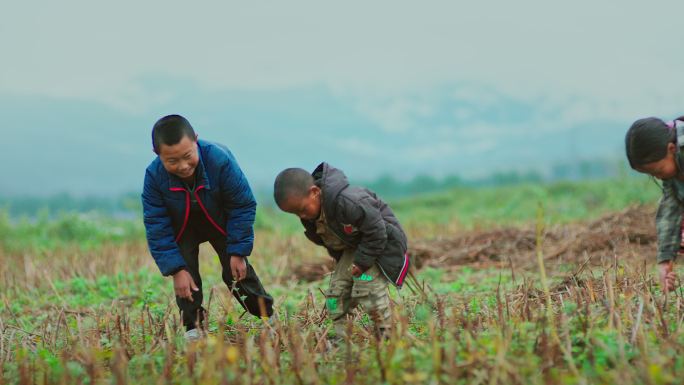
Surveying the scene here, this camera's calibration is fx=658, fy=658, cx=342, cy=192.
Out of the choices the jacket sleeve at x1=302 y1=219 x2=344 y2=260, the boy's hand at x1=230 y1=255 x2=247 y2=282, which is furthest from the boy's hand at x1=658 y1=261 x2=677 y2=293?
the boy's hand at x1=230 y1=255 x2=247 y2=282

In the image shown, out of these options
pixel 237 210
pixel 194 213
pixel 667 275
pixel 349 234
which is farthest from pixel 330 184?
pixel 667 275

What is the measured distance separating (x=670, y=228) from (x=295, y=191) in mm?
2433

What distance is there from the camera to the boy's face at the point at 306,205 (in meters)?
3.51

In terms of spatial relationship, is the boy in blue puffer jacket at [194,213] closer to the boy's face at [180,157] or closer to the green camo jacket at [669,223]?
the boy's face at [180,157]

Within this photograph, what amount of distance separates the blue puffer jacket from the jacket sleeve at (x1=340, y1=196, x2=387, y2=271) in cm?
81

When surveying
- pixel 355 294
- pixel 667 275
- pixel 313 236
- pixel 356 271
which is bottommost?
pixel 667 275

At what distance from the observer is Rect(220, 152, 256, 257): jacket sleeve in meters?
4.04

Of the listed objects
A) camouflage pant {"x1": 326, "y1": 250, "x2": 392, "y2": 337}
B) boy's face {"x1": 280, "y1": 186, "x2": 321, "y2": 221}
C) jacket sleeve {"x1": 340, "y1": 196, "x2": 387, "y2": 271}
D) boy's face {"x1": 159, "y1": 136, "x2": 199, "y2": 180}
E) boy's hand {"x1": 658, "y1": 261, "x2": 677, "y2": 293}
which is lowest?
boy's hand {"x1": 658, "y1": 261, "x2": 677, "y2": 293}

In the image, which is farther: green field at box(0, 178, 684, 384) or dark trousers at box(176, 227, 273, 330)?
dark trousers at box(176, 227, 273, 330)

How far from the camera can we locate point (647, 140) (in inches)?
143

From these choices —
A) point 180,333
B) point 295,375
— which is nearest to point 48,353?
point 180,333

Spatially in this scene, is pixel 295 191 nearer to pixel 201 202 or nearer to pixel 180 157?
pixel 180 157

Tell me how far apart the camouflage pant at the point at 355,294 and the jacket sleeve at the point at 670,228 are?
182cm

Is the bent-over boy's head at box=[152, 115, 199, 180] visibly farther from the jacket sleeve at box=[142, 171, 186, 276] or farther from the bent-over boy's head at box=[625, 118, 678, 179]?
the bent-over boy's head at box=[625, 118, 678, 179]
